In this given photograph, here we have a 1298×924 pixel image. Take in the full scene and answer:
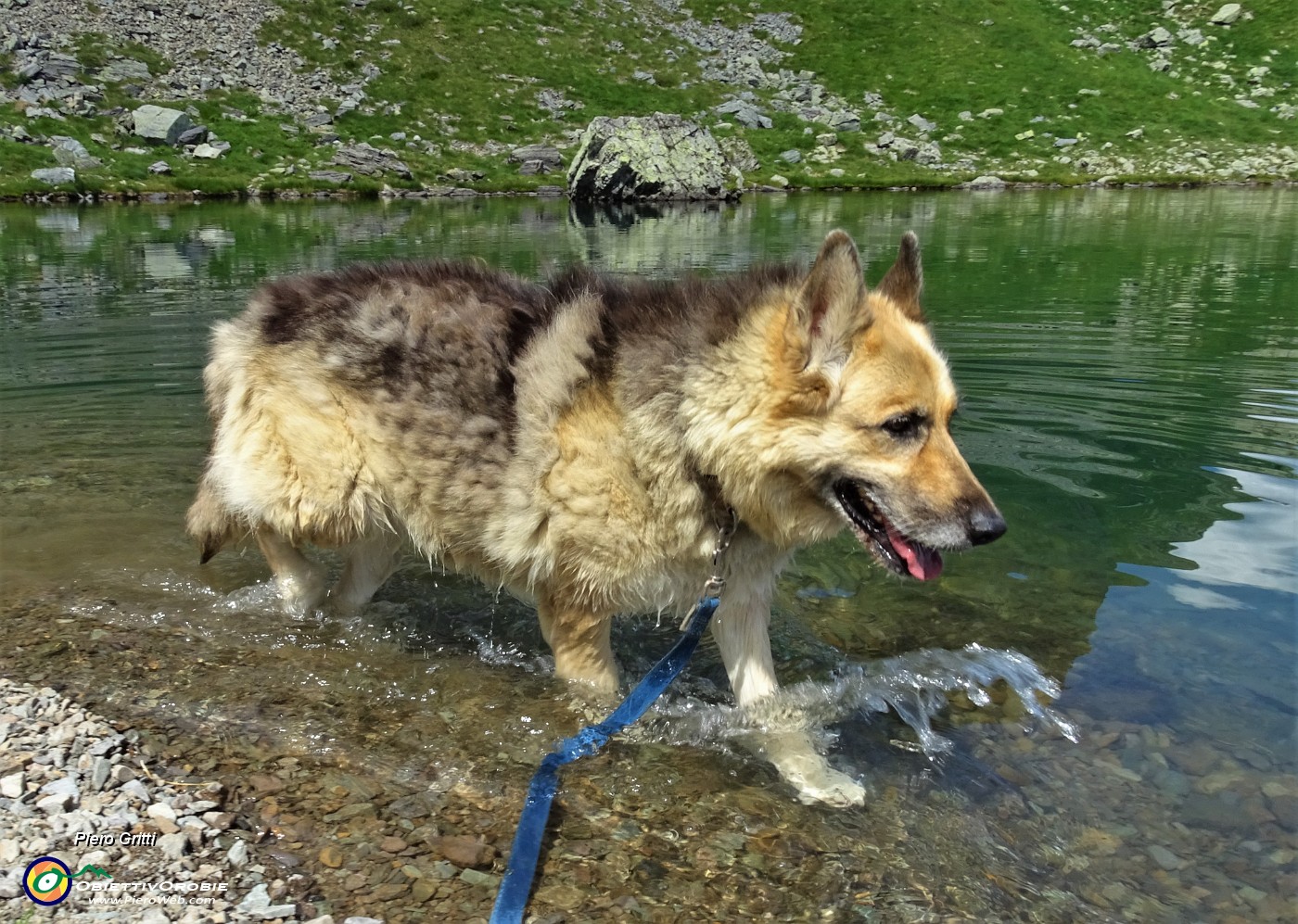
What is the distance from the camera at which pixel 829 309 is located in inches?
158

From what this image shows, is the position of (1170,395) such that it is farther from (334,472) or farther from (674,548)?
(334,472)

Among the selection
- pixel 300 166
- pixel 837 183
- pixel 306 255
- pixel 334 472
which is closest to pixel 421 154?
pixel 300 166

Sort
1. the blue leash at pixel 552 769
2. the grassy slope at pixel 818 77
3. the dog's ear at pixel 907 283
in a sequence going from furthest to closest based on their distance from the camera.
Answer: the grassy slope at pixel 818 77, the dog's ear at pixel 907 283, the blue leash at pixel 552 769

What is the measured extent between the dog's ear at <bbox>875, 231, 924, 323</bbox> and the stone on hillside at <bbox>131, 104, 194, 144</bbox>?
5781 cm

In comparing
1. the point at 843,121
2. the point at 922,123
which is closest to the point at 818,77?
the point at 843,121

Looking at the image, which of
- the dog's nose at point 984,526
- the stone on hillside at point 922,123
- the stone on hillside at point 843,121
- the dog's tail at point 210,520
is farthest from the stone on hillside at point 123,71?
the dog's nose at point 984,526

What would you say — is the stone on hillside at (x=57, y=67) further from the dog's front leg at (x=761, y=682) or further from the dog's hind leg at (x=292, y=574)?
the dog's front leg at (x=761, y=682)

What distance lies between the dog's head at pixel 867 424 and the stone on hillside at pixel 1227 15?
102670mm

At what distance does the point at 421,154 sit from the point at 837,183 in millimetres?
27391

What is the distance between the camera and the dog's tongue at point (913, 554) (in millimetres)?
4188

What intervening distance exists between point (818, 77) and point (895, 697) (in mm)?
82161

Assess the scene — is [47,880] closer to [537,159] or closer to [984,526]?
[984,526]

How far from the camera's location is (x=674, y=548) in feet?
15.0

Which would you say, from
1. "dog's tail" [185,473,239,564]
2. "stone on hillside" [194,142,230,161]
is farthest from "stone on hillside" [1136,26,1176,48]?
"dog's tail" [185,473,239,564]
